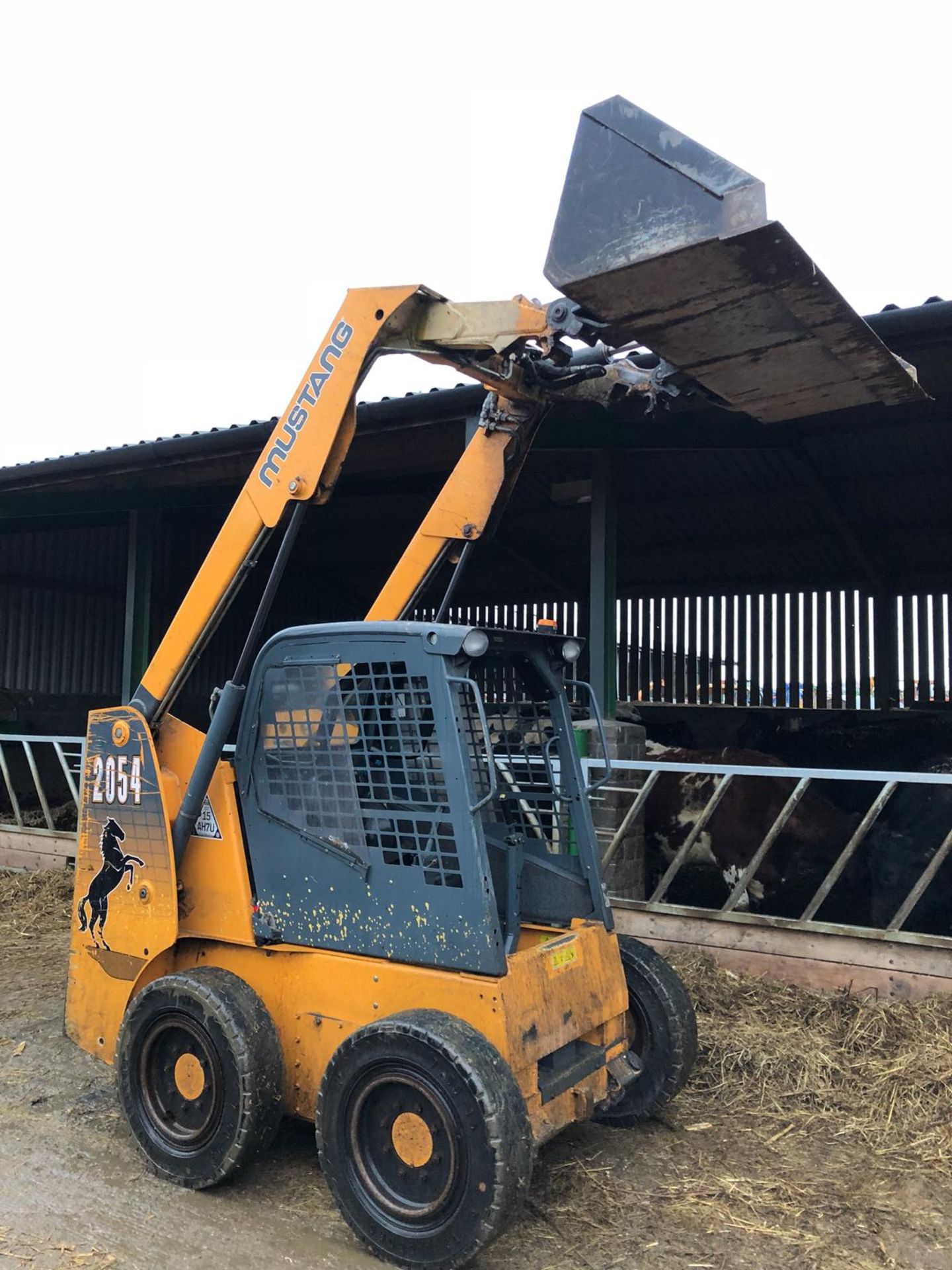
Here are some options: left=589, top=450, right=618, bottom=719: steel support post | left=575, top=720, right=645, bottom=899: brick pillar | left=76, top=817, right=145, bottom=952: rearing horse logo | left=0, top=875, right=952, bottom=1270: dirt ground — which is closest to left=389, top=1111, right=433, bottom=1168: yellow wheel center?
left=0, top=875, right=952, bottom=1270: dirt ground

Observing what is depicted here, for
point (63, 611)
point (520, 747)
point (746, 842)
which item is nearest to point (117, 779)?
point (520, 747)

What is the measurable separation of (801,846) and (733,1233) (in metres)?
4.17

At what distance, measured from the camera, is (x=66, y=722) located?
537 inches

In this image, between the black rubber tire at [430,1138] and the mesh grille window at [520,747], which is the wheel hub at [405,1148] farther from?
the mesh grille window at [520,747]

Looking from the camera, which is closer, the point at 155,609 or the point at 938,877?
the point at 938,877

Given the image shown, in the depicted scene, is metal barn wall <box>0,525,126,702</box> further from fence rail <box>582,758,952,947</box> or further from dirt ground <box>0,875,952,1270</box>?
fence rail <box>582,758,952,947</box>

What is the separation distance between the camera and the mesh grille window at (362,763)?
355cm

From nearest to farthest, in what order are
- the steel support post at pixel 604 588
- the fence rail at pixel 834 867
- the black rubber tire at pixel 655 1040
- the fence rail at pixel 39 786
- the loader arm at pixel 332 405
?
1. the loader arm at pixel 332 405
2. the black rubber tire at pixel 655 1040
3. the fence rail at pixel 834 867
4. the steel support post at pixel 604 588
5. the fence rail at pixel 39 786

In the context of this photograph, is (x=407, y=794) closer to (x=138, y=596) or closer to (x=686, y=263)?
(x=686, y=263)

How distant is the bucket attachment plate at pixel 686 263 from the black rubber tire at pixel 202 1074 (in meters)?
2.77

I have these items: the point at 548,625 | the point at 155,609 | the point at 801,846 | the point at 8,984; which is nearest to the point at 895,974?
the point at 801,846

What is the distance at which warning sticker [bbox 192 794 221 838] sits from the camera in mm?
4031

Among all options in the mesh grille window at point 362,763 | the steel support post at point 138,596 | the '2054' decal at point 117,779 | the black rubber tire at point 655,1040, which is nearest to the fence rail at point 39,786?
the steel support post at point 138,596

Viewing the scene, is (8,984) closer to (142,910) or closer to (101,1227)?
(142,910)
